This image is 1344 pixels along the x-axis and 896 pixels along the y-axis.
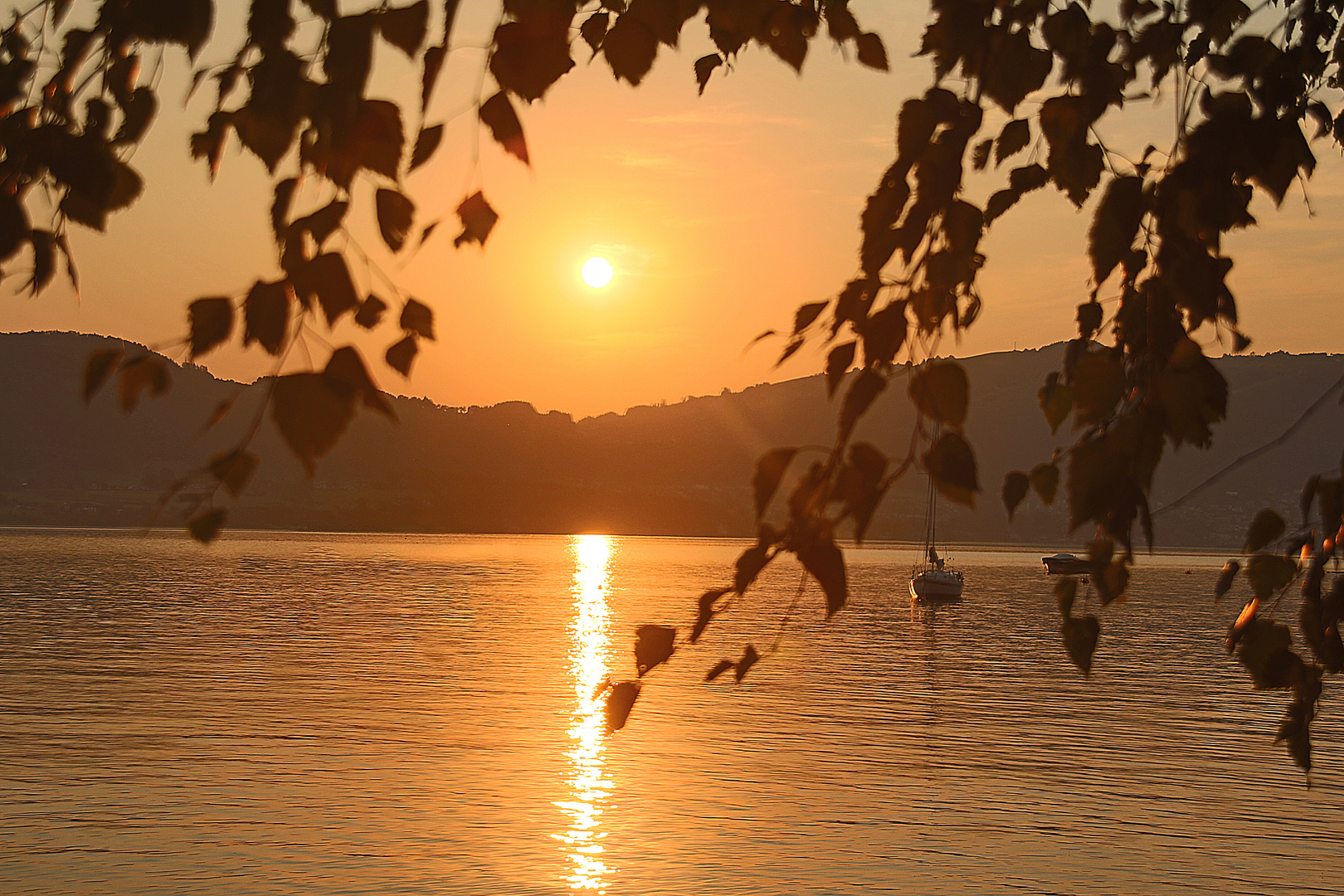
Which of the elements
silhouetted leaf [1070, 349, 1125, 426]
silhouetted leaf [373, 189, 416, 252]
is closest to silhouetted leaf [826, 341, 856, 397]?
silhouetted leaf [1070, 349, 1125, 426]

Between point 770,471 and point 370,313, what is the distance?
2.57 feet

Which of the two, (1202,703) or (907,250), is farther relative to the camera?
(1202,703)

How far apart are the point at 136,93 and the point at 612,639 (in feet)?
230

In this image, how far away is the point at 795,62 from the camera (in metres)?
3.17

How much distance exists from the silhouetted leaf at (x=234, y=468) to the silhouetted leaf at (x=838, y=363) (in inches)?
43.7

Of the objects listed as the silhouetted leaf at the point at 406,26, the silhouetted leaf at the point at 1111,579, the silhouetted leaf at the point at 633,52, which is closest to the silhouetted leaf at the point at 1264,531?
the silhouetted leaf at the point at 1111,579

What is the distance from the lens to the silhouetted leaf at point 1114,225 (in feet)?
7.66

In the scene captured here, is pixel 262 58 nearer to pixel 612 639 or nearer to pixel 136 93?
pixel 136 93

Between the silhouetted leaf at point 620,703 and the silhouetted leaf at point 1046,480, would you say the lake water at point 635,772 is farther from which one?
the silhouetted leaf at point 1046,480

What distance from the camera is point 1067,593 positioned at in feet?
11.9

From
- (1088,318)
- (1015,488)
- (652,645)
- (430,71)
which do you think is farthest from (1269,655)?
(430,71)

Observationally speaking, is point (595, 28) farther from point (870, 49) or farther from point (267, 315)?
point (267, 315)

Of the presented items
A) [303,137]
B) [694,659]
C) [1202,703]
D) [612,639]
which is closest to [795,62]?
[303,137]

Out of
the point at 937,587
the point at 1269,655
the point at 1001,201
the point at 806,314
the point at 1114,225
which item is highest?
the point at 1001,201
